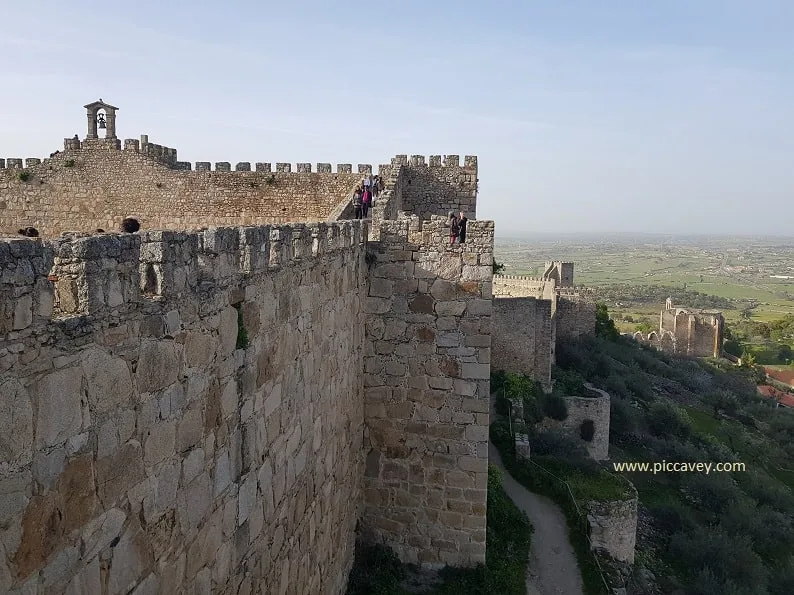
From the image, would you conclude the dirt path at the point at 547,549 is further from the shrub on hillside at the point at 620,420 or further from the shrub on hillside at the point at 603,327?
the shrub on hillside at the point at 603,327

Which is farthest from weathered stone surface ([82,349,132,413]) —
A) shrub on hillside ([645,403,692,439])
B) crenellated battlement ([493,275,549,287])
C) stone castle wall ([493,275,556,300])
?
crenellated battlement ([493,275,549,287])

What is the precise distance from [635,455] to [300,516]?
2071cm

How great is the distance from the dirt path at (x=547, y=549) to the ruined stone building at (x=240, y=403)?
328 centimetres

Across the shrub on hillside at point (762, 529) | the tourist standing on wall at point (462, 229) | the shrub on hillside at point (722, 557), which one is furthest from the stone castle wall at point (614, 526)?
the tourist standing on wall at point (462, 229)

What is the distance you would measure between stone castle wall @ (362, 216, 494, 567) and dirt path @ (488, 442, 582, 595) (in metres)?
2.86

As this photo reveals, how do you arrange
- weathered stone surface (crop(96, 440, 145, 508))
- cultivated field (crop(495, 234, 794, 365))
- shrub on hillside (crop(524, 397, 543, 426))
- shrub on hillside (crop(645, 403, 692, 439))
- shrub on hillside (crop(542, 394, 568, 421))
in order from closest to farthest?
1. weathered stone surface (crop(96, 440, 145, 508))
2. shrub on hillside (crop(524, 397, 543, 426))
3. shrub on hillside (crop(542, 394, 568, 421))
4. shrub on hillside (crop(645, 403, 692, 439))
5. cultivated field (crop(495, 234, 794, 365))

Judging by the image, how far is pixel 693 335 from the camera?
1855 inches

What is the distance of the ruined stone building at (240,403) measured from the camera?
7.90 ft

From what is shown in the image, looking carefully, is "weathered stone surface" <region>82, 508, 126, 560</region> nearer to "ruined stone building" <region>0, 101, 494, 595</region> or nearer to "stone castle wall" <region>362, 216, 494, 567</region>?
"ruined stone building" <region>0, 101, 494, 595</region>

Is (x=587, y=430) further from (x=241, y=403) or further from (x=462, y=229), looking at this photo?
(x=241, y=403)

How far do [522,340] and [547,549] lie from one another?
39.4ft

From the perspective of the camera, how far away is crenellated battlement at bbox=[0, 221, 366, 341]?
2225 millimetres

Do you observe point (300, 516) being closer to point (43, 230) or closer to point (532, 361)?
point (43, 230)

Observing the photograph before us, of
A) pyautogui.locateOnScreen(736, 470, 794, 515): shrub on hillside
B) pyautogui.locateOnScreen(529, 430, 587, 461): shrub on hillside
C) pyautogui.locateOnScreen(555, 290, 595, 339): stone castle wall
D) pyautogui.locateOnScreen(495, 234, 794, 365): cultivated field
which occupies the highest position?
pyautogui.locateOnScreen(555, 290, 595, 339): stone castle wall
